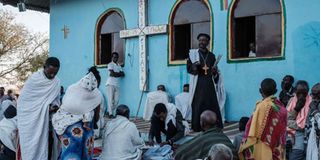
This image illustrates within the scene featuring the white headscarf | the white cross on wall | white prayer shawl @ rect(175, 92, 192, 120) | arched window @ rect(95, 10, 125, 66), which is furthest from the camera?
arched window @ rect(95, 10, 125, 66)

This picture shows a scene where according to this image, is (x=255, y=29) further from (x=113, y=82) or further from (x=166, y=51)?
(x=113, y=82)

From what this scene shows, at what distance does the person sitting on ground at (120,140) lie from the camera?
621 centimetres

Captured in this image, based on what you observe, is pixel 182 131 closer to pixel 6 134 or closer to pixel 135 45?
pixel 6 134

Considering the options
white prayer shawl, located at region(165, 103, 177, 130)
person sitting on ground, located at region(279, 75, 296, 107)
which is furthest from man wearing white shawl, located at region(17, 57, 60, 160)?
person sitting on ground, located at region(279, 75, 296, 107)

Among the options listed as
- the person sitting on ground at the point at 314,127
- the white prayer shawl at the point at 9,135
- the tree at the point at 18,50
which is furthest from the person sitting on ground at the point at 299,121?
the tree at the point at 18,50

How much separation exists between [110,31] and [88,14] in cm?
96

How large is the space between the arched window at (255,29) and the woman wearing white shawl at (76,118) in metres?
5.03

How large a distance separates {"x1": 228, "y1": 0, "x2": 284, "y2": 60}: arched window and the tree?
18.1 m

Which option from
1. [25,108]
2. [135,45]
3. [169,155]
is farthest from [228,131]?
[135,45]

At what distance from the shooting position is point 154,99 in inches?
441

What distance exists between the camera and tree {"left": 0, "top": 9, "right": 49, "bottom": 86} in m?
26.1

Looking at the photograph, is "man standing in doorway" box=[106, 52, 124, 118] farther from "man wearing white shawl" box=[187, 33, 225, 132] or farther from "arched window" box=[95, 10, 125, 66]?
"man wearing white shawl" box=[187, 33, 225, 132]

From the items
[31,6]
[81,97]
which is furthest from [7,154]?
[31,6]

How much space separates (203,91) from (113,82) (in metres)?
5.11
